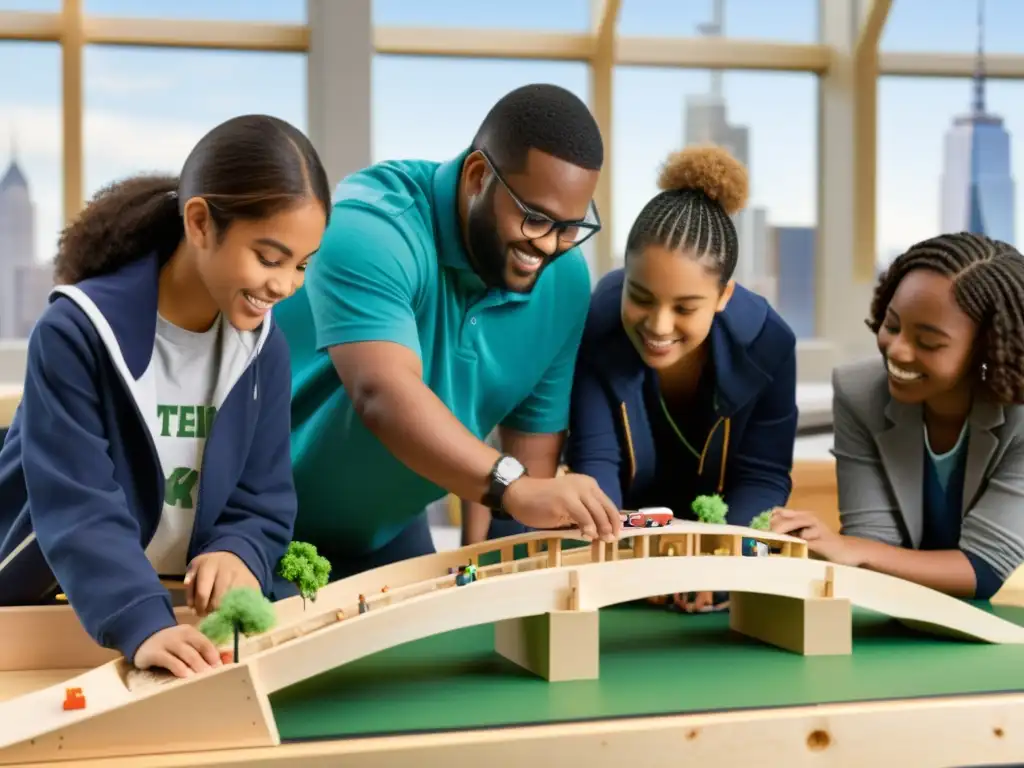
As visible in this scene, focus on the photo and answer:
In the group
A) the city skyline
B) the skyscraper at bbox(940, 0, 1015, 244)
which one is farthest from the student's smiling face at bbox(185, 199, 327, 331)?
the skyscraper at bbox(940, 0, 1015, 244)

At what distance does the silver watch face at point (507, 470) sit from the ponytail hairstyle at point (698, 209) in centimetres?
44

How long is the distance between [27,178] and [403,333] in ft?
7.85

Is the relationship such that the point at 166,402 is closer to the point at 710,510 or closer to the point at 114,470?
the point at 114,470

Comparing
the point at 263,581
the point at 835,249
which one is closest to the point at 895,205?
the point at 835,249

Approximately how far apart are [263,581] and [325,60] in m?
2.46

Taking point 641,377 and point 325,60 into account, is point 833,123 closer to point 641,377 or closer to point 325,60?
point 325,60

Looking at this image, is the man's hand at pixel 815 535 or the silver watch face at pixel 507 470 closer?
the silver watch face at pixel 507 470

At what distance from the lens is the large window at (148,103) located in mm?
3721

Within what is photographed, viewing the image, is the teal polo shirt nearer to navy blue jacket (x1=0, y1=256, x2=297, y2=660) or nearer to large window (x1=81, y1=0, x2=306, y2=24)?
navy blue jacket (x1=0, y1=256, x2=297, y2=660)

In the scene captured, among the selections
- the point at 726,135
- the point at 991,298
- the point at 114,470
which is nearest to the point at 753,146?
the point at 726,135

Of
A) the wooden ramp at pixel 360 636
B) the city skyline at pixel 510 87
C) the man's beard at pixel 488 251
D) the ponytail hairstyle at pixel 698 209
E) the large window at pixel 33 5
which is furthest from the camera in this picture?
the city skyline at pixel 510 87

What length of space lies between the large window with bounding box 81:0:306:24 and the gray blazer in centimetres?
231

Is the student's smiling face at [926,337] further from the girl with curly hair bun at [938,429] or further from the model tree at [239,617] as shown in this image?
the model tree at [239,617]

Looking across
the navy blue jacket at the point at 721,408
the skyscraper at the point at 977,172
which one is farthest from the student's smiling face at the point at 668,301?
the skyscraper at the point at 977,172
